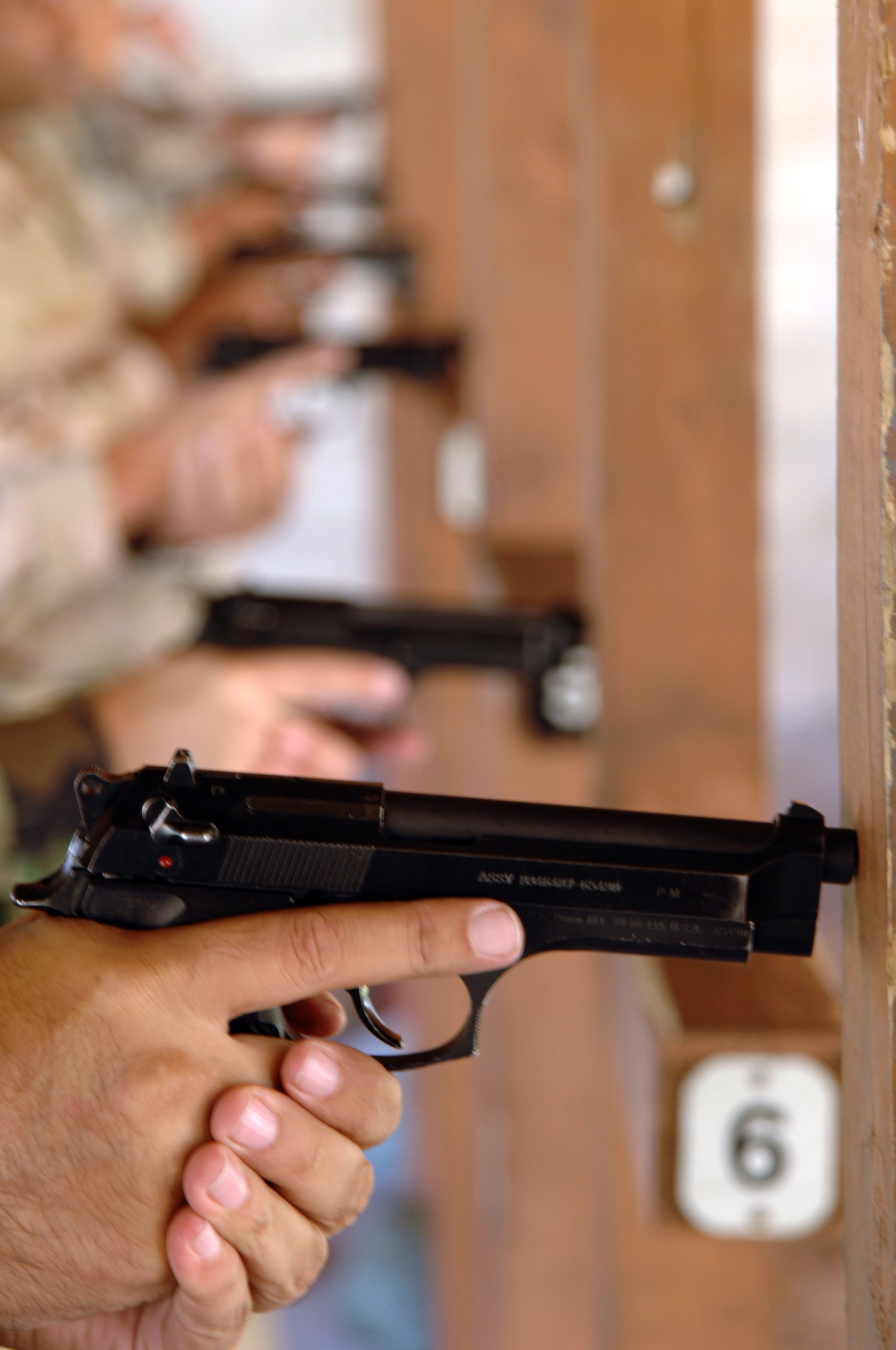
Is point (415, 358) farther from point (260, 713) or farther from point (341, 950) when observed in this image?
point (341, 950)

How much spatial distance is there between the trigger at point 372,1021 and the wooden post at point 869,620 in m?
0.17

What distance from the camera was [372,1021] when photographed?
48cm

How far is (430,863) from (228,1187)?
0.13 m

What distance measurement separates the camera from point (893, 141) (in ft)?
1.16

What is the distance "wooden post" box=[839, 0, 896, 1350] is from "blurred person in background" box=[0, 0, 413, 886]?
59 cm

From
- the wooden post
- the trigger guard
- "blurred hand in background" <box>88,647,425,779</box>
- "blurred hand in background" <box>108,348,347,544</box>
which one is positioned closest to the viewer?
the wooden post

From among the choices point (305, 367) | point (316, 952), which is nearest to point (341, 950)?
point (316, 952)

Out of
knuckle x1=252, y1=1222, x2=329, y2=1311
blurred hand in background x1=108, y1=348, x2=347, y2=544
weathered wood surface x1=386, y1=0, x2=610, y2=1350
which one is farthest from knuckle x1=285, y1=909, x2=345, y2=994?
blurred hand in background x1=108, y1=348, x2=347, y2=544

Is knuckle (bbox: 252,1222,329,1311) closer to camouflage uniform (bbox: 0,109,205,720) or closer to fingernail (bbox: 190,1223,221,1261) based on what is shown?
fingernail (bbox: 190,1223,221,1261)

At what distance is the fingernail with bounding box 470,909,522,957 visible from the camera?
0.44 meters

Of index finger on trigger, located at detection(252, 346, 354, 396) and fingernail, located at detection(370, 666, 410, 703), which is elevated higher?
index finger on trigger, located at detection(252, 346, 354, 396)

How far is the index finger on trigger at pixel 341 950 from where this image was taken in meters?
0.43

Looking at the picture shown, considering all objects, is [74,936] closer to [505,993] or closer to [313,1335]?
[505,993]

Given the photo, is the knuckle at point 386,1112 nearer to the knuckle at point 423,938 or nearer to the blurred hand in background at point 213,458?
the knuckle at point 423,938
